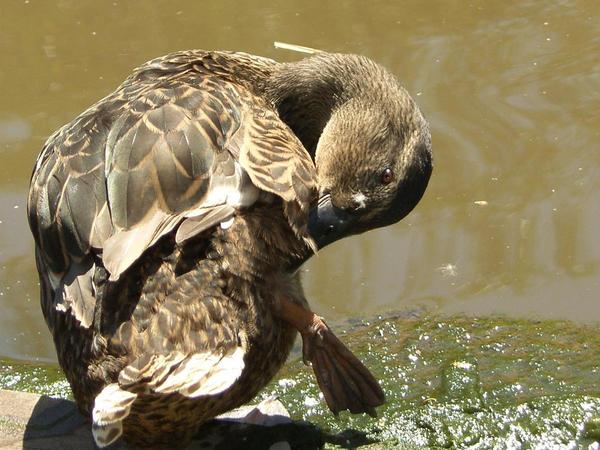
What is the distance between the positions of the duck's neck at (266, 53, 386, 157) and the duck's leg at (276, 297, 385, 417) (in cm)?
135

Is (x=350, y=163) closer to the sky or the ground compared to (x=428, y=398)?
closer to the sky

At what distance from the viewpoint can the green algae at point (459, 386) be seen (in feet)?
15.8

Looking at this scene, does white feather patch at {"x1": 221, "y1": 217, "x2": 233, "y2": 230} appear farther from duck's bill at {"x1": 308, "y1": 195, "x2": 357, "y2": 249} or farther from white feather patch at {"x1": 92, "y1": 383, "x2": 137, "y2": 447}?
white feather patch at {"x1": 92, "y1": 383, "x2": 137, "y2": 447}

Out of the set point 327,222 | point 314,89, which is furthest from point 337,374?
point 314,89

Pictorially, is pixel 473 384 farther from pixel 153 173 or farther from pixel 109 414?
pixel 109 414

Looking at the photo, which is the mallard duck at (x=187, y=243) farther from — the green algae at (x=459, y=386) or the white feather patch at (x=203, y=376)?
the green algae at (x=459, y=386)

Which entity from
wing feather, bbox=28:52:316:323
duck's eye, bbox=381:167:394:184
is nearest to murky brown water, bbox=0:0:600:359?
duck's eye, bbox=381:167:394:184

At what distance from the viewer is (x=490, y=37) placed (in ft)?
29.0

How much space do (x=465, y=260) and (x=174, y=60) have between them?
2225 millimetres

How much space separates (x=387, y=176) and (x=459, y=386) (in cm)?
103

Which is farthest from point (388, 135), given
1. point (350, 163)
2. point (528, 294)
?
point (528, 294)

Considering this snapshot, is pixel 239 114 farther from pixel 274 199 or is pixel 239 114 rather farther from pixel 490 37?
pixel 490 37

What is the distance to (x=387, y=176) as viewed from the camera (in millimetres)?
5086

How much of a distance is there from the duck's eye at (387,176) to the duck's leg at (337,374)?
2.37 ft
